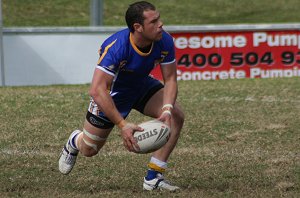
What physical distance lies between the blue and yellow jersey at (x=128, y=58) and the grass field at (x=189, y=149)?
101 centimetres

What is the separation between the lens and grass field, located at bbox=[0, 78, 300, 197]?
7.10 m

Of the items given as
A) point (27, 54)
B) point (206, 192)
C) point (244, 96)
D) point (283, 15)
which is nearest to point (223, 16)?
point (283, 15)

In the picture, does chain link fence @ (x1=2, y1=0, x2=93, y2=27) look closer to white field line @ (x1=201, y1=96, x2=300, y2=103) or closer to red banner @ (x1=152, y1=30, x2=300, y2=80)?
red banner @ (x1=152, y1=30, x2=300, y2=80)

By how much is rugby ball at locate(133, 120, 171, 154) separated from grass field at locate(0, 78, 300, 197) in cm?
56


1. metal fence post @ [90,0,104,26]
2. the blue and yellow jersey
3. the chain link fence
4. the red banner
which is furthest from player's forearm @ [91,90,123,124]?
the chain link fence

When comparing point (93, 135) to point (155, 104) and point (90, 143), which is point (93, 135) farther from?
point (155, 104)

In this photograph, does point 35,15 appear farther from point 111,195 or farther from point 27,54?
point 111,195

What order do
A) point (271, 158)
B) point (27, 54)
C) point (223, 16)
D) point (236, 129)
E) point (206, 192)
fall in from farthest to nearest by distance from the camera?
1. point (223, 16)
2. point (27, 54)
3. point (236, 129)
4. point (271, 158)
5. point (206, 192)

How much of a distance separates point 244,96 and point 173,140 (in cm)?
575

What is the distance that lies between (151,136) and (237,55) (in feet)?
31.6

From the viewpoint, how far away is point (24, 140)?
30.6 feet

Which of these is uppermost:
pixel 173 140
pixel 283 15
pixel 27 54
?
pixel 173 140

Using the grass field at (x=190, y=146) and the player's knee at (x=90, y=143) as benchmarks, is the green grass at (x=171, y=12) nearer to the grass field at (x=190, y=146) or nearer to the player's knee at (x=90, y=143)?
the grass field at (x=190, y=146)

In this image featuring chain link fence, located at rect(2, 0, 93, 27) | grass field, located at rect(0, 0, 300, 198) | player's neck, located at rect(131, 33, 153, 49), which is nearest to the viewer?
player's neck, located at rect(131, 33, 153, 49)
